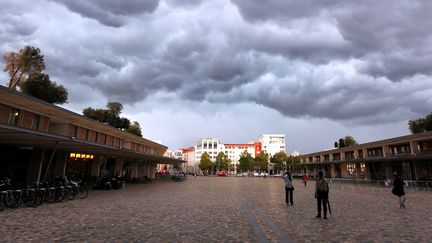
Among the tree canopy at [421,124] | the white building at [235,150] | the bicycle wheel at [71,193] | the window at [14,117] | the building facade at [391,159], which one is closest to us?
the bicycle wheel at [71,193]

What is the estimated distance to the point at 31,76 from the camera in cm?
4175

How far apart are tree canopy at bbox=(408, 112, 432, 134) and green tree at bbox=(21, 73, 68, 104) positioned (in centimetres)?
7055

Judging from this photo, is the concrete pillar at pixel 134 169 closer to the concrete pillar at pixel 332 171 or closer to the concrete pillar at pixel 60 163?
the concrete pillar at pixel 60 163

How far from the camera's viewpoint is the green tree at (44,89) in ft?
133

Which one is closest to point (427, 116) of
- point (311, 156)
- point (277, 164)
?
point (311, 156)

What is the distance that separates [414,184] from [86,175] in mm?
36261

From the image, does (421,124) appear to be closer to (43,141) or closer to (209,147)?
(43,141)

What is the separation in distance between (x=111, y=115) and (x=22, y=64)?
23.1 meters

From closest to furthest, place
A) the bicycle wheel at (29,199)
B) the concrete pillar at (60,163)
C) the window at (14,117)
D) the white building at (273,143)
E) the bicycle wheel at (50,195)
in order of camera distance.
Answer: the bicycle wheel at (29,199) < the bicycle wheel at (50,195) < the window at (14,117) < the concrete pillar at (60,163) < the white building at (273,143)

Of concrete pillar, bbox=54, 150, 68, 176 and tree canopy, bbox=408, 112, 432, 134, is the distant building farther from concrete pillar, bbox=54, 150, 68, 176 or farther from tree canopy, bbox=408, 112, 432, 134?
concrete pillar, bbox=54, 150, 68, 176

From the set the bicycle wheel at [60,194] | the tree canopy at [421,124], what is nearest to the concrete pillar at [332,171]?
the tree canopy at [421,124]

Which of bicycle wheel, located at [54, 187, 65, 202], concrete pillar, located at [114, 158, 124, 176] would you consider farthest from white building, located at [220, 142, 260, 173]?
bicycle wheel, located at [54, 187, 65, 202]

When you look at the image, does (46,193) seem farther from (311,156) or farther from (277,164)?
(277,164)

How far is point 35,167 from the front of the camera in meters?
18.9
